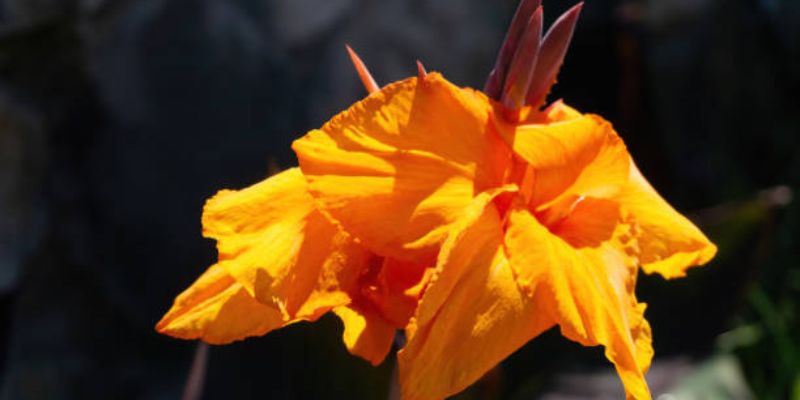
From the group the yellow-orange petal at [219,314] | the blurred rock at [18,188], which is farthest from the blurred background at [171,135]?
the yellow-orange petal at [219,314]

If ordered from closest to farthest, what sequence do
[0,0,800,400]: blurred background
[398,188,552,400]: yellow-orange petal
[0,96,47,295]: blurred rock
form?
[398,188,552,400]: yellow-orange petal → [0,0,800,400]: blurred background → [0,96,47,295]: blurred rock

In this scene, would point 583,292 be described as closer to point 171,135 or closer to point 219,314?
point 219,314

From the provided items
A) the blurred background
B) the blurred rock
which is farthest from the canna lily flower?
the blurred rock

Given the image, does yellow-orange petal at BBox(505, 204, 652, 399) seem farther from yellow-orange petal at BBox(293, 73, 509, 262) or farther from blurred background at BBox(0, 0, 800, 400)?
blurred background at BBox(0, 0, 800, 400)

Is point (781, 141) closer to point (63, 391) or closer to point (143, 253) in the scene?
point (143, 253)

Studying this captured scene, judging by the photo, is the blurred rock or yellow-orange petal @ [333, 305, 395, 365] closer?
yellow-orange petal @ [333, 305, 395, 365]

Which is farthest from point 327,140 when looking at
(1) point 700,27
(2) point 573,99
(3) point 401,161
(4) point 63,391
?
(1) point 700,27

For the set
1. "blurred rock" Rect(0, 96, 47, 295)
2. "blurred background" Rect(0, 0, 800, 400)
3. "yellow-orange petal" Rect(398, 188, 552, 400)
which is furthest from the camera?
"blurred rock" Rect(0, 96, 47, 295)
